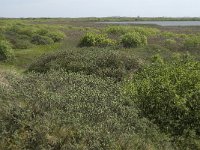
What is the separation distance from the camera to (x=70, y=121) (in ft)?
28.1

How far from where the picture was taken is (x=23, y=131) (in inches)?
342

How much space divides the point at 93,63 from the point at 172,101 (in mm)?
6059

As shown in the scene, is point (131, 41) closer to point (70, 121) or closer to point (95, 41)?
point (95, 41)

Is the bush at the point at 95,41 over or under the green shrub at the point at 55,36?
over

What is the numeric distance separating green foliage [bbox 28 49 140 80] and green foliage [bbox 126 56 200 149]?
403cm

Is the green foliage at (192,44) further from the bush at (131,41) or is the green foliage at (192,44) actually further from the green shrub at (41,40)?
the green shrub at (41,40)

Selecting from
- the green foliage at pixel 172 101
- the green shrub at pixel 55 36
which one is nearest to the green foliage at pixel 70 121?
the green foliage at pixel 172 101

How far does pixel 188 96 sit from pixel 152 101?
0.96 meters

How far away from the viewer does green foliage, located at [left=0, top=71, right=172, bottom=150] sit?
27.2 ft

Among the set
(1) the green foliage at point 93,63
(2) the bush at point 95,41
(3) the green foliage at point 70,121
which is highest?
(3) the green foliage at point 70,121

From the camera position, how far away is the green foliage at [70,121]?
830cm

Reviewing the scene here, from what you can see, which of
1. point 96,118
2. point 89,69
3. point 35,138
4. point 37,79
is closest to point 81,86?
point 37,79

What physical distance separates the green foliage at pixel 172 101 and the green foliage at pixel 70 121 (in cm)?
71

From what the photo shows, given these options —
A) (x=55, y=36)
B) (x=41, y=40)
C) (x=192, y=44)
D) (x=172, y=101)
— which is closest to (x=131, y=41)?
(x=192, y=44)
